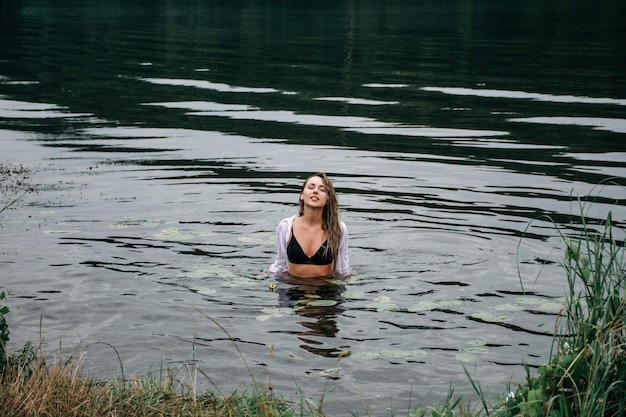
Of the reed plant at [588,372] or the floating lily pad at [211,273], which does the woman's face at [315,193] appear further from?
the reed plant at [588,372]

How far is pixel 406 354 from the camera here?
906 centimetres

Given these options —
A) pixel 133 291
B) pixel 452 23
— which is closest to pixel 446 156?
pixel 133 291

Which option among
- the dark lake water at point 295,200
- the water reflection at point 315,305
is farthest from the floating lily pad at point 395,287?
the water reflection at point 315,305

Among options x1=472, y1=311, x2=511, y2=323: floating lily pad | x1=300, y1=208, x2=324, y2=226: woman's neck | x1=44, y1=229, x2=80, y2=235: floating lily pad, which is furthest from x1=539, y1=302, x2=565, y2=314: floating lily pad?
x1=44, y1=229, x2=80, y2=235: floating lily pad

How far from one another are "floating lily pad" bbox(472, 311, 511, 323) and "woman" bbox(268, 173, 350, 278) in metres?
2.05

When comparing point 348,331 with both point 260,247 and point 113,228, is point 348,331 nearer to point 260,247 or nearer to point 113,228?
point 260,247

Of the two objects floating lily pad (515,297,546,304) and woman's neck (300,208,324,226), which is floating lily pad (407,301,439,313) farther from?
woman's neck (300,208,324,226)

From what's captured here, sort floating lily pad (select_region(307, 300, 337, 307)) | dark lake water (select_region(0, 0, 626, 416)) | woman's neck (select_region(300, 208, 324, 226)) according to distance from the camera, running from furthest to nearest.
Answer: woman's neck (select_region(300, 208, 324, 226))
floating lily pad (select_region(307, 300, 337, 307))
dark lake water (select_region(0, 0, 626, 416))

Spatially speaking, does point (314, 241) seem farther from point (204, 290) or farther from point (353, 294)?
point (204, 290)

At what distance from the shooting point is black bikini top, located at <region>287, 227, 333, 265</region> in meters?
11.7

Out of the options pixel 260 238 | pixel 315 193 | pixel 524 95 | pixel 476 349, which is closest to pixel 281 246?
pixel 315 193

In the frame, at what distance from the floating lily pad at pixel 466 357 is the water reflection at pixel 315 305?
1.11m

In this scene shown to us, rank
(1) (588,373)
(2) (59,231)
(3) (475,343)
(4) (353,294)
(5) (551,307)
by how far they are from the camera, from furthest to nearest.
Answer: (2) (59,231)
(4) (353,294)
(5) (551,307)
(3) (475,343)
(1) (588,373)

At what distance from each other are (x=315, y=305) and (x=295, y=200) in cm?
498
